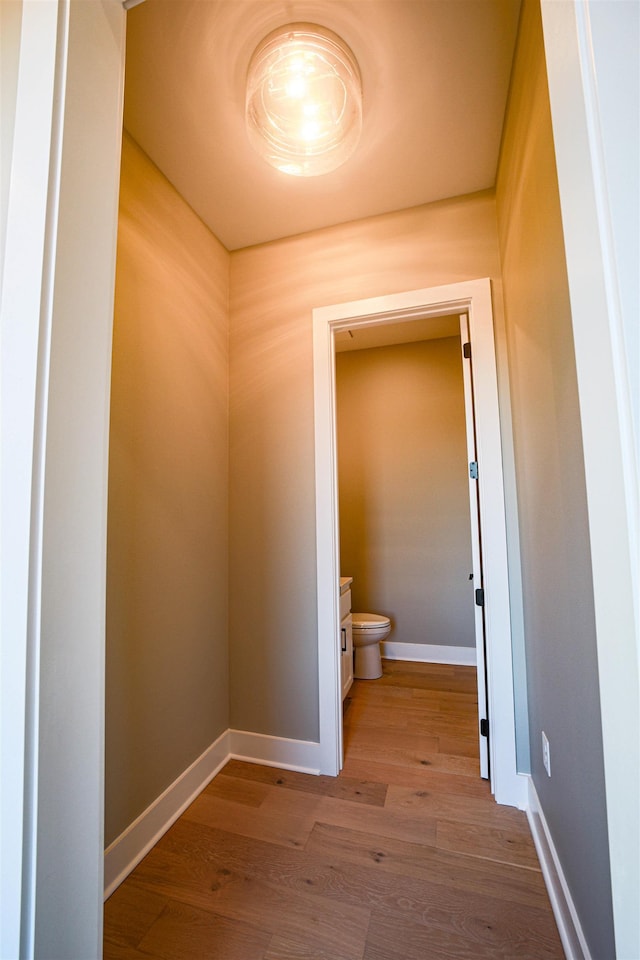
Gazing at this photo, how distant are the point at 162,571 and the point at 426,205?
2.16 meters

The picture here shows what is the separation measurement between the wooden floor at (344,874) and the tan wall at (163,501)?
0.27 metres

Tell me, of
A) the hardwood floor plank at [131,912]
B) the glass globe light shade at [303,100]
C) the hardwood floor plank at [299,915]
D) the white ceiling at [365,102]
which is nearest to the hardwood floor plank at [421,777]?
the hardwood floor plank at [299,915]

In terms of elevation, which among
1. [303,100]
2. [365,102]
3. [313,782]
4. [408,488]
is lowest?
[313,782]

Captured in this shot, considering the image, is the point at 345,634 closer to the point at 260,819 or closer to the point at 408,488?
the point at 260,819

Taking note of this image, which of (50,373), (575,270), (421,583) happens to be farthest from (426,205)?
(421,583)

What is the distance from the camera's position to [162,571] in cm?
166

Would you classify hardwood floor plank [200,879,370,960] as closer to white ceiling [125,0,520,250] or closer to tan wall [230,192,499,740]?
tan wall [230,192,499,740]

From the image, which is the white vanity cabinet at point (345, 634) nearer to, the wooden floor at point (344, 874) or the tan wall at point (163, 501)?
the wooden floor at point (344, 874)

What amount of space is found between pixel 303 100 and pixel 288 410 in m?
1.20

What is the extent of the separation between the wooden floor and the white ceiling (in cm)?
279

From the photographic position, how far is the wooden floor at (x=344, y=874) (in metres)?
1.15

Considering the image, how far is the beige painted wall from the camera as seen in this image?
3.42 meters

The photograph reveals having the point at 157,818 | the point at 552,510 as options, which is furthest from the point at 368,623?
the point at 552,510

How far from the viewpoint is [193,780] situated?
5.84 ft
